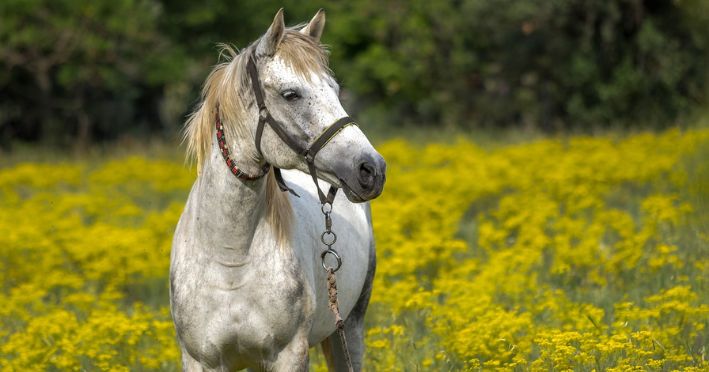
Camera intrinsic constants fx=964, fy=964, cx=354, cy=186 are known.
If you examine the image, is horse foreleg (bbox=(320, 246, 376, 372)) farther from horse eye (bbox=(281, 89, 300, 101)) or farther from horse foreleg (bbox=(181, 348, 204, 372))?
horse eye (bbox=(281, 89, 300, 101))

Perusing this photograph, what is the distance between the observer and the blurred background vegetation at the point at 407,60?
72.3 ft

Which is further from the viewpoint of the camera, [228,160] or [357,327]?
[357,327]

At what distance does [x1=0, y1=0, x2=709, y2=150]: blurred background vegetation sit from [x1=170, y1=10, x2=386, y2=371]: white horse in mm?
13817

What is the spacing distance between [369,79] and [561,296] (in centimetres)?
2596

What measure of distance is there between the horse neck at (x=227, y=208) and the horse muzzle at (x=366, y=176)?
0.52 metres

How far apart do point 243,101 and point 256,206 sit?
1.45 ft

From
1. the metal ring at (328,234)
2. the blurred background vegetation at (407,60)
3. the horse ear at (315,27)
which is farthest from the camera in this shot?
the blurred background vegetation at (407,60)

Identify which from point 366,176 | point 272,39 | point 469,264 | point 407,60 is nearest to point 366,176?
point 366,176

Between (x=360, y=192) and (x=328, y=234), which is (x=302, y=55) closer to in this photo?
(x=360, y=192)

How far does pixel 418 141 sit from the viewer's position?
20547 millimetres

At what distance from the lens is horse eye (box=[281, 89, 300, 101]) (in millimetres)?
3803

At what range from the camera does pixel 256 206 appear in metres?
4.03

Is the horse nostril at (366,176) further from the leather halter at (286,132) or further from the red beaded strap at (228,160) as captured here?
the red beaded strap at (228,160)

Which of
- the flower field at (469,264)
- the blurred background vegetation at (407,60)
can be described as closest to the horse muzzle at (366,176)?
the flower field at (469,264)
